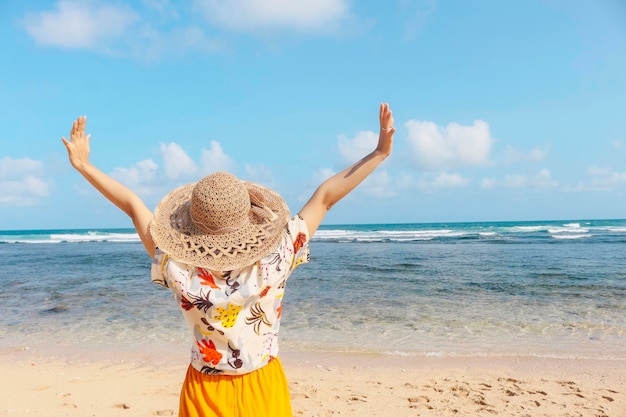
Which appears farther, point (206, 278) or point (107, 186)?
point (107, 186)

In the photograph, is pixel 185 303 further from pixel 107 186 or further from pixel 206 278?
pixel 107 186

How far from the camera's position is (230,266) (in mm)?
1840

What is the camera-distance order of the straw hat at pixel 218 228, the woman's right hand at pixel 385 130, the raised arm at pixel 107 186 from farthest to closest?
the woman's right hand at pixel 385 130
the raised arm at pixel 107 186
the straw hat at pixel 218 228

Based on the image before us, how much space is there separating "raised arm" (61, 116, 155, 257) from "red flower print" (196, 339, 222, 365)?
0.42 meters

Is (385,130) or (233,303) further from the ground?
(385,130)

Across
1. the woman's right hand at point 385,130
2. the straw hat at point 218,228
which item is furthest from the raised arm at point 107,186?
the woman's right hand at point 385,130

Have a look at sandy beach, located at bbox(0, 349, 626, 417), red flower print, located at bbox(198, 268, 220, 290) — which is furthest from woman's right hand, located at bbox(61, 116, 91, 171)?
sandy beach, located at bbox(0, 349, 626, 417)

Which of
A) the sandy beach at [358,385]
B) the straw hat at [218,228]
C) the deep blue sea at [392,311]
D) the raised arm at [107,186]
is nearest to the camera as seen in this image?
the straw hat at [218,228]

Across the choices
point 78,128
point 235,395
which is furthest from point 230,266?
point 78,128

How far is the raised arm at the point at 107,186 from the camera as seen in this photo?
2080 millimetres

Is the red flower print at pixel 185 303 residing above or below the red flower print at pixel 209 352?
above

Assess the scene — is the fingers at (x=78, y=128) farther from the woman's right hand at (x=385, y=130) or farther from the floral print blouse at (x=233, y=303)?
the woman's right hand at (x=385, y=130)

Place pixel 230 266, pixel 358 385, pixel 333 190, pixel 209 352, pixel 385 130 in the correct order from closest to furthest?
pixel 230 266 → pixel 209 352 → pixel 333 190 → pixel 385 130 → pixel 358 385

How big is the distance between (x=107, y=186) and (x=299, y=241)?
2.82 feet
